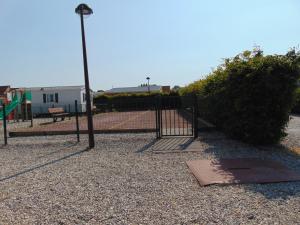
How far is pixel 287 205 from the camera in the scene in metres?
4.04

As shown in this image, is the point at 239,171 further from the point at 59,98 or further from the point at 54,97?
the point at 54,97

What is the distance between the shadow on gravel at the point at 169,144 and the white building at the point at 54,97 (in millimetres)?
28059

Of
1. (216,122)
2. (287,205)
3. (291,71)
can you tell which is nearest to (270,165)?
(287,205)

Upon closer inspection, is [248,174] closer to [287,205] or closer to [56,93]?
[287,205]

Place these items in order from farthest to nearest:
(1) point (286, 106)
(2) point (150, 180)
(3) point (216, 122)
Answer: (3) point (216, 122)
(1) point (286, 106)
(2) point (150, 180)

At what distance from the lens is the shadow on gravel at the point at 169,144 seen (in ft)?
27.7

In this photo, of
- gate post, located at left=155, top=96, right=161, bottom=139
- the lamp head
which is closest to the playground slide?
gate post, located at left=155, top=96, right=161, bottom=139

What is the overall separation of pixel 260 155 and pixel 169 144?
2.60 metres

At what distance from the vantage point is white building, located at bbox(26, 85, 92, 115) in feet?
120

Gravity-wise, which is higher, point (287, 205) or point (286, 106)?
point (286, 106)

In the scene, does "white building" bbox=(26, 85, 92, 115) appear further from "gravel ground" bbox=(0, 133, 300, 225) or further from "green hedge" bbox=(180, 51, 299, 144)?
"green hedge" bbox=(180, 51, 299, 144)

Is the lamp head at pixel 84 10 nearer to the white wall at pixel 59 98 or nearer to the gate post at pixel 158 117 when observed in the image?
the gate post at pixel 158 117

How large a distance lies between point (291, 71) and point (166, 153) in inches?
138

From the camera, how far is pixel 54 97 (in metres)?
37.2
